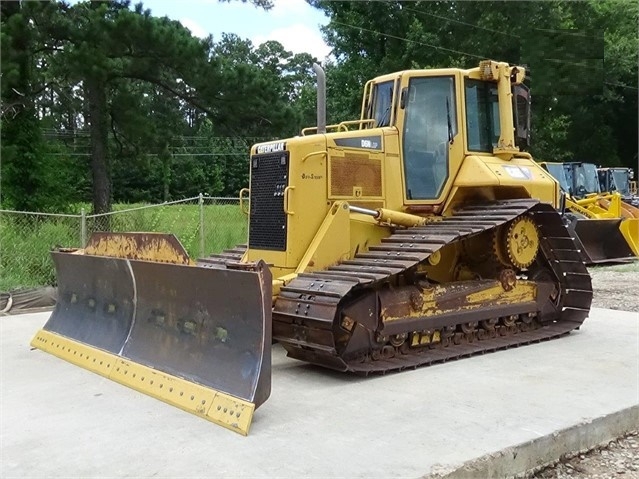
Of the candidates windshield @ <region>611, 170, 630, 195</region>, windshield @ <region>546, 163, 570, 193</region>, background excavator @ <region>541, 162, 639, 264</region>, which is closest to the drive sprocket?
background excavator @ <region>541, 162, 639, 264</region>

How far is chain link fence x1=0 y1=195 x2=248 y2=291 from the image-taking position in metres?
10.9

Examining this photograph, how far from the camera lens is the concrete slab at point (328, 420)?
3.59m

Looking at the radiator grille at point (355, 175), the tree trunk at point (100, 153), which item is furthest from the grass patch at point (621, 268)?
the tree trunk at point (100, 153)

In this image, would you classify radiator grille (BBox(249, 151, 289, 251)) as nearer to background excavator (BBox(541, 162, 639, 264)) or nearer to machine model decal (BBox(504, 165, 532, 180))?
machine model decal (BBox(504, 165, 532, 180))

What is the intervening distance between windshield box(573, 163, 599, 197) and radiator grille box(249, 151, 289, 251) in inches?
579

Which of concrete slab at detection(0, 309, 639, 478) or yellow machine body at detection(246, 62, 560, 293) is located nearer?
concrete slab at detection(0, 309, 639, 478)

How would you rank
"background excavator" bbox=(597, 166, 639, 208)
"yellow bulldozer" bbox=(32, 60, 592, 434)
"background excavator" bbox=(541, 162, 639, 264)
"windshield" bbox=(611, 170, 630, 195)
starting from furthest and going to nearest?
"windshield" bbox=(611, 170, 630, 195)
"background excavator" bbox=(597, 166, 639, 208)
"background excavator" bbox=(541, 162, 639, 264)
"yellow bulldozer" bbox=(32, 60, 592, 434)

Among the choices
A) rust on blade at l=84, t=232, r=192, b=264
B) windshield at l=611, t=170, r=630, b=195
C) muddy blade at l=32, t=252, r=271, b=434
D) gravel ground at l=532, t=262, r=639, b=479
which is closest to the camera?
gravel ground at l=532, t=262, r=639, b=479

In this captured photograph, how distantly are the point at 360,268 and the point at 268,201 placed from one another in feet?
3.87

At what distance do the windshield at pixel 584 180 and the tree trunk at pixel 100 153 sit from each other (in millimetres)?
12259

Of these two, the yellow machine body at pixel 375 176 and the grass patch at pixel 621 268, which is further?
the grass patch at pixel 621 268

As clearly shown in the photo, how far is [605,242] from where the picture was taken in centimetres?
1507

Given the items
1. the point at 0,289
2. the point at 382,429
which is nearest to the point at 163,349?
the point at 382,429

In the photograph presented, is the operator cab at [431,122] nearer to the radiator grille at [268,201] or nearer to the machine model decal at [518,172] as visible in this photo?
the machine model decal at [518,172]
